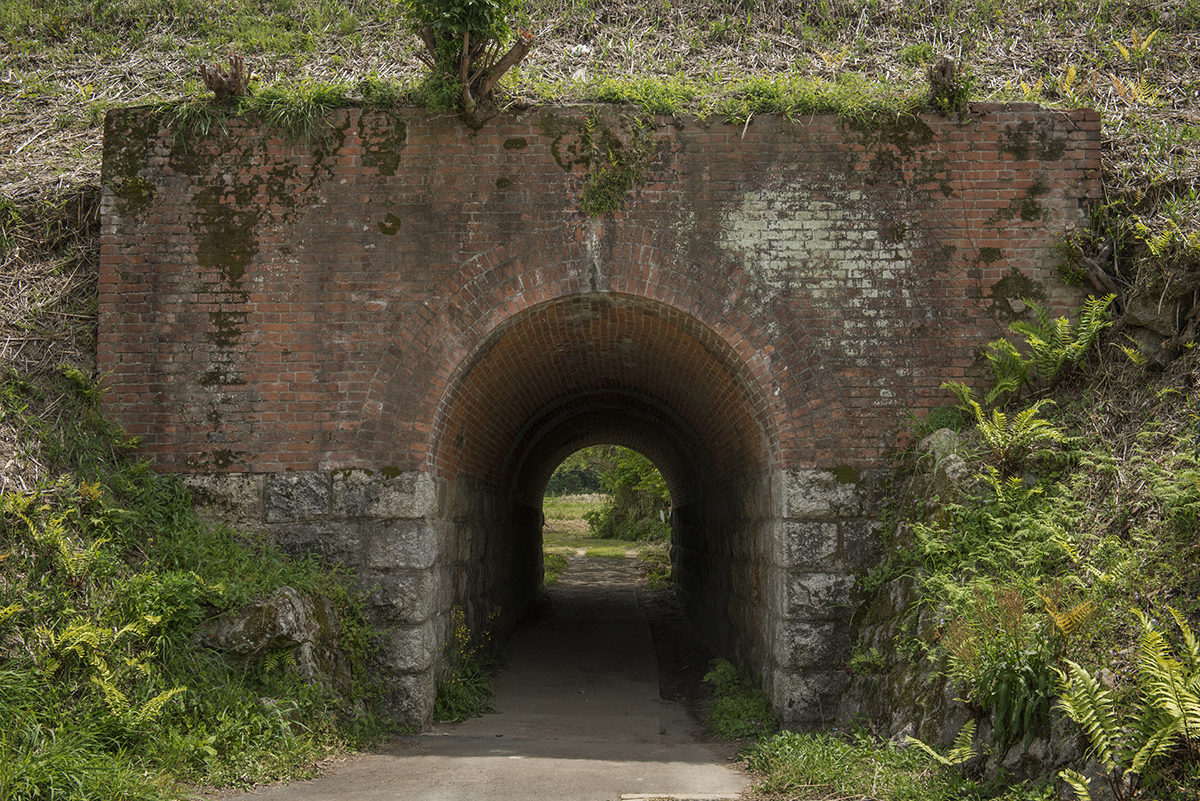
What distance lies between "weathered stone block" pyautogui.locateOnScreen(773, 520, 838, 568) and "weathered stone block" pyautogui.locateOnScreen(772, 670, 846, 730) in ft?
3.02

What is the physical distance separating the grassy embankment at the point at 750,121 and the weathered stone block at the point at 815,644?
752 mm

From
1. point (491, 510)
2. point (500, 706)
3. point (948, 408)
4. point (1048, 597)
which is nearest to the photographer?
point (1048, 597)

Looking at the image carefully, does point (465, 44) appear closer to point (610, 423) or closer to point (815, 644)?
point (815, 644)

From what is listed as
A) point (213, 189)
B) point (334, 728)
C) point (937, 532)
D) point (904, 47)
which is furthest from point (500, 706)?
point (904, 47)

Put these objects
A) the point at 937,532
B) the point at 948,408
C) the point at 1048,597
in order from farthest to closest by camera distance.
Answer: the point at 948,408 < the point at 937,532 < the point at 1048,597

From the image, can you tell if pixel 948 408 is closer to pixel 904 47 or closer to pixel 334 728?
pixel 904 47

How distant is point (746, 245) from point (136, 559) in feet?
18.7

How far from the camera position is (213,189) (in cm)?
739

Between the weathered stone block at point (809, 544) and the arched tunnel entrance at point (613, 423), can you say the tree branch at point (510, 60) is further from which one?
the weathered stone block at point (809, 544)

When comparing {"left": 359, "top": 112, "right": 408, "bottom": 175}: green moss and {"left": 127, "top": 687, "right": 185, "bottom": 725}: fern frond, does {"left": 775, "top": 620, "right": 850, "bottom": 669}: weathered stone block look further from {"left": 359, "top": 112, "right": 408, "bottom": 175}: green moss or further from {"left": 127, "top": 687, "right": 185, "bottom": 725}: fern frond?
{"left": 359, "top": 112, "right": 408, "bottom": 175}: green moss

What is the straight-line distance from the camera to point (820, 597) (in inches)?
277

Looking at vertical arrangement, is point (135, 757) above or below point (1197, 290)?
below

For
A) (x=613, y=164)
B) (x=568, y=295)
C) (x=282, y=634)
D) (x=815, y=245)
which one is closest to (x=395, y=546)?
(x=282, y=634)

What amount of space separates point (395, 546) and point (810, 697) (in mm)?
3810
